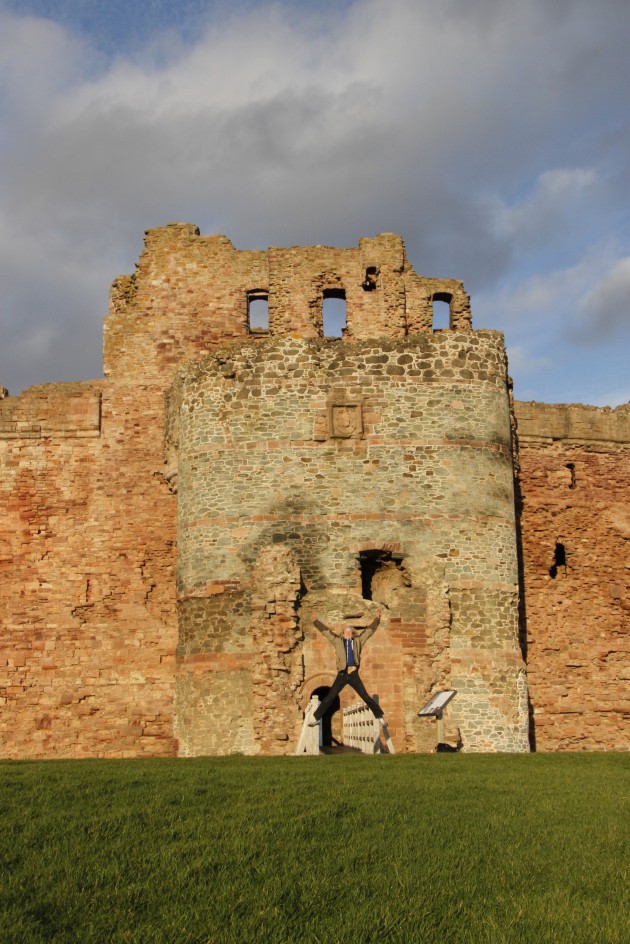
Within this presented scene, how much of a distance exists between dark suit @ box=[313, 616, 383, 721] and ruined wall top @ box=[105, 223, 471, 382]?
840 cm

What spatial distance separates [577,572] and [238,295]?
942 cm

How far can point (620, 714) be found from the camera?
22875 millimetres

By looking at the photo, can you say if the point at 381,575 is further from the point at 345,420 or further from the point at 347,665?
the point at 347,665

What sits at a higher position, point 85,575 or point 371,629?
point 85,575

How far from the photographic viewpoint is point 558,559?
23.5 meters

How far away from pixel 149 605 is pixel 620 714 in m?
9.91

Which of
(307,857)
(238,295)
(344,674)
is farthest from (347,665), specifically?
(238,295)

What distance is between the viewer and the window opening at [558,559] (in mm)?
23375

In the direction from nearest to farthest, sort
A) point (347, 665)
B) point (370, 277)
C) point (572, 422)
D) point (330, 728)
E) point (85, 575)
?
point (347, 665) → point (330, 728) → point (85, 575) → point (572, 422) → point (370, 277)

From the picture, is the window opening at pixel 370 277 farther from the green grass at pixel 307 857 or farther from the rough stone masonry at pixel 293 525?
the green grass at pixel 307 857

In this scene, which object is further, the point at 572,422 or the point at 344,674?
the point at 572,422

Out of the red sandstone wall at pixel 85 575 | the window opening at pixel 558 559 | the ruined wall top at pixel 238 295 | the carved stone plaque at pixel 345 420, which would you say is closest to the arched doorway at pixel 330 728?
the red sandstone wall at pixel 85 575

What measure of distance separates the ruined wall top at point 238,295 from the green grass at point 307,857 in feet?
43.0

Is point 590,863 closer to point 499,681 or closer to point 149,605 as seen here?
point 499,681
